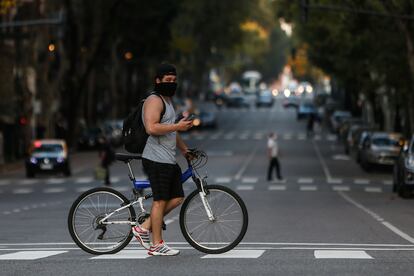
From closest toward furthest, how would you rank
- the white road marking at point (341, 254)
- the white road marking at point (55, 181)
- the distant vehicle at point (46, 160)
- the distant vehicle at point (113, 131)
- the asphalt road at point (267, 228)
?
the asphalt road at point (267, 228) → the white road marking at point (341, 254) → the white road marking at point (55, 181) → the distant vehicle at point (46, 160) → the distant vehicle at point (113, 131)

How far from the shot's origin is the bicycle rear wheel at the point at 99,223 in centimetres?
1373

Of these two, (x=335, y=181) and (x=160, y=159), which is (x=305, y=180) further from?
(x=160, y=159)

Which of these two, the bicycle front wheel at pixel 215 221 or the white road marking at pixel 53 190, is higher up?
the bicycle front wheel at pixel 215 221

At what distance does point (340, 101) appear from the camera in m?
142

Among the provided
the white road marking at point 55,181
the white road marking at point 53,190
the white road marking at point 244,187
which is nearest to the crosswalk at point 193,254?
the white road marking at point 53,190

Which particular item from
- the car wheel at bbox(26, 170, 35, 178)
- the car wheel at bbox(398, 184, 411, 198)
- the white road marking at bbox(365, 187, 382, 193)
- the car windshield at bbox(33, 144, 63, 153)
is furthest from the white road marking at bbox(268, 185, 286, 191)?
the car wheel at bbox(26, 170, 35, 178)

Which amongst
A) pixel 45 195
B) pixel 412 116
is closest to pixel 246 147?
pixel 412 116

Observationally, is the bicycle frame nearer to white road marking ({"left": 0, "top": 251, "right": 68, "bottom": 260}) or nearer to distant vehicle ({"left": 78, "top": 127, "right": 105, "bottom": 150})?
white road marking ({"left": 0, "top": 251, "right": 68, "bottom": 260})

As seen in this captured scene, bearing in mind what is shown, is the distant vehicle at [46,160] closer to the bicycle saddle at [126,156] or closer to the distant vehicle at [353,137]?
the distant vehicle at [353,137]

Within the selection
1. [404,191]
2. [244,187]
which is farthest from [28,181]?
[404,191]

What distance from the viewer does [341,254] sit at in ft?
44.7

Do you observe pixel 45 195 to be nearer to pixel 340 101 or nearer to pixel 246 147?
pixel 246 147

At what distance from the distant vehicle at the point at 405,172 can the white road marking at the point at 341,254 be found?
20043 millimetres

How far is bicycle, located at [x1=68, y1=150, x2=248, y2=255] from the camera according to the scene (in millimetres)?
13672
